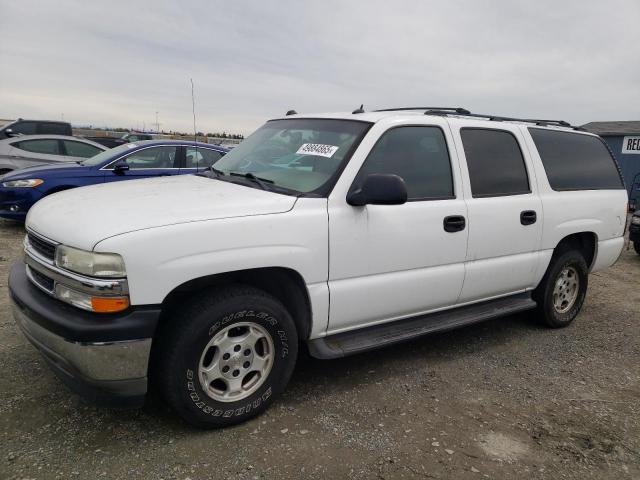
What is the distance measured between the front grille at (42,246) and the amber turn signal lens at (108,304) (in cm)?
46

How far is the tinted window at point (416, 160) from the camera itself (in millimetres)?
3344

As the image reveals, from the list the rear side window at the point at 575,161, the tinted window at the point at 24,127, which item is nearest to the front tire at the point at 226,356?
the rear side window at the point at 575,161

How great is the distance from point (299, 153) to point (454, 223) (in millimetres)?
1219

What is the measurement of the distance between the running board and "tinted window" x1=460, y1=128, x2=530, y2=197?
0.95m

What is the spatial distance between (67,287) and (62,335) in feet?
0.79

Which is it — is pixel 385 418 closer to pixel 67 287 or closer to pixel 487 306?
pixel 487 306

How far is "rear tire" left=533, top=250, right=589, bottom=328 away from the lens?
4.57 m

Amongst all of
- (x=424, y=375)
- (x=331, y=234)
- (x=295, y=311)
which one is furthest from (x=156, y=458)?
(x=424, y=375)

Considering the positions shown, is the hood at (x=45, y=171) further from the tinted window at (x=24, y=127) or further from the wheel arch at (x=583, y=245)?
the tinted window at (x=24, y=127)

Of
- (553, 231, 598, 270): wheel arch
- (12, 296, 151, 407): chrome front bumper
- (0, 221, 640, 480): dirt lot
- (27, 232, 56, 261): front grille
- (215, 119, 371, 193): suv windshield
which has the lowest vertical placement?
(0, 221, 640, 480): dirt lot

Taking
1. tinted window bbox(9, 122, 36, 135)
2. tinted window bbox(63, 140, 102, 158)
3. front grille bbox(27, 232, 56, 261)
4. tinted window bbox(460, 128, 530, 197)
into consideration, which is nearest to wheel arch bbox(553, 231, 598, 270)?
tinted window bbox(460, 128, 530, 197)

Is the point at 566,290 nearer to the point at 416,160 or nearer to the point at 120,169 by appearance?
the point at 416,160

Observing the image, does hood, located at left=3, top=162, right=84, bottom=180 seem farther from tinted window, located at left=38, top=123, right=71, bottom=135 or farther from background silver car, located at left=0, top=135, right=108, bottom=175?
tinted window, located at left=38, top=123, right=71, bottom=135

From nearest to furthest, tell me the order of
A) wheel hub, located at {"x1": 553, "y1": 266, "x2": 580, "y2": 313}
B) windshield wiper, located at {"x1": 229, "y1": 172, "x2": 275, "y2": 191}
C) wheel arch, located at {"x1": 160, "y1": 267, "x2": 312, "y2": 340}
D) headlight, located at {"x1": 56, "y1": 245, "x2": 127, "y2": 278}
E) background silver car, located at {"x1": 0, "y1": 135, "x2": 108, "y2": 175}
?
headlight, located at {"x1": 56, "y1": 245, "x2": 127, "y2": 278}
wheel arch, located at {"x1": 160, "y1": 267, "x2": 312, "y2": 340}
windshield wiper, located at {"x1": 229, "y1": 172, "x2": 275, "y2": 191}
wheel hub, located at {"x1": 553, "y1": 266, "x2": 580, "y2": 313}
background silver car, located at {"x1": 0, "y1": 135, "x2": 108, "y2": 175}
